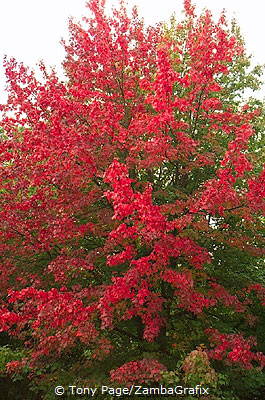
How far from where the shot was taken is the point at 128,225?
25.5ft

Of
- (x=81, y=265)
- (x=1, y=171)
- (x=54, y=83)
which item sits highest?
(x=54, y=83)

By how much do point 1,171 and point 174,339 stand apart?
5.73 m

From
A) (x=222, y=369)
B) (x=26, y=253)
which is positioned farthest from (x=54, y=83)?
(x=222, y=369)

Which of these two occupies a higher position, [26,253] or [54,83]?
[54,83]

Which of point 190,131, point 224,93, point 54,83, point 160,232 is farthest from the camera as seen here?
point 224,93

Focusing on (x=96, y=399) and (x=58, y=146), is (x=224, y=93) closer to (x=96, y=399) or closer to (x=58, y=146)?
(x=58, y=146)

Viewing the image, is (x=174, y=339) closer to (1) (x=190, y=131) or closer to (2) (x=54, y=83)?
(1) (x=190, y=131)

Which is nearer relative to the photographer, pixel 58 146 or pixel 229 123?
pixel 58 146

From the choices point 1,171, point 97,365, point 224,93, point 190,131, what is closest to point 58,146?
point 1,171

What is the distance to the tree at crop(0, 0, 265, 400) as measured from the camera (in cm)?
645

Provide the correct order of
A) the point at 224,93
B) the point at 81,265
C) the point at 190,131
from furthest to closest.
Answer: the point at 224,93 → the point at 190,131 → the point at 81,265

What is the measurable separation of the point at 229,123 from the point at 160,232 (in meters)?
4.46

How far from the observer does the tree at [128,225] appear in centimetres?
645

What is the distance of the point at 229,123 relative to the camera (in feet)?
31.0
